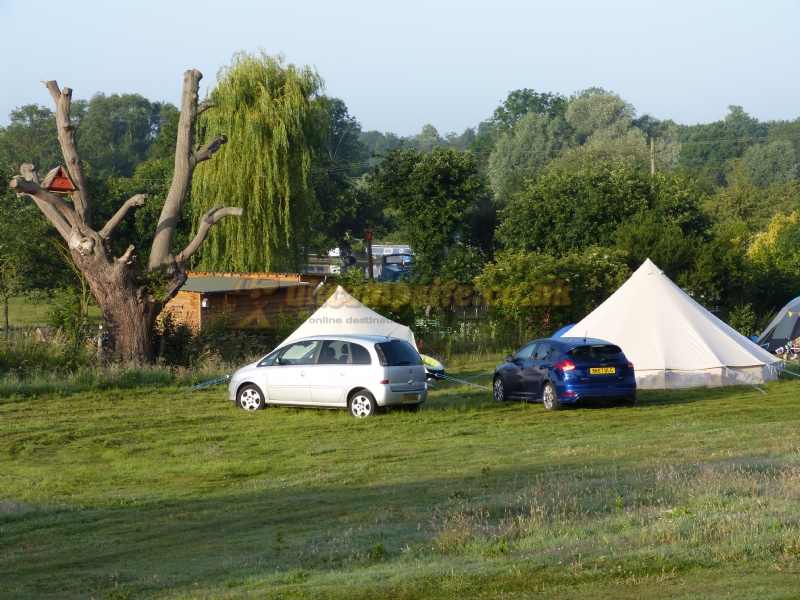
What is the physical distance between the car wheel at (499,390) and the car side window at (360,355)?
13.6 feet

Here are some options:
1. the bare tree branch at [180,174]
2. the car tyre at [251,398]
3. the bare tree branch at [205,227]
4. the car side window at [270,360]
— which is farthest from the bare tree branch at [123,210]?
the car tyre at [251,398]

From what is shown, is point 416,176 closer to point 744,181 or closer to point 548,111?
point 744,181

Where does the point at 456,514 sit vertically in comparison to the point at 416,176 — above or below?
below

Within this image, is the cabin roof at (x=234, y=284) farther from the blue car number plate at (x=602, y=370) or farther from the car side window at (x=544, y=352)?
the blue car number plate at (x=602, y=370)

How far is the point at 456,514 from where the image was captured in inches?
332

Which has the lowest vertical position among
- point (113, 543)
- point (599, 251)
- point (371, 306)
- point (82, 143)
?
point (113, 543)

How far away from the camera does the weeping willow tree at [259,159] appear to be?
34.2 m

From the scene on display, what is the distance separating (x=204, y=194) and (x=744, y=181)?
150ft

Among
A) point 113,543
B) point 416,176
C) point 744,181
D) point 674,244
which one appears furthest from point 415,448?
point 744,181

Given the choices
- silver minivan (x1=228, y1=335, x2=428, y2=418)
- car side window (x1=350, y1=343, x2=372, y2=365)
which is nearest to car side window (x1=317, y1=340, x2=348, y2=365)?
silver minivan (x1=228, y1=335, x2=428, y2=418)

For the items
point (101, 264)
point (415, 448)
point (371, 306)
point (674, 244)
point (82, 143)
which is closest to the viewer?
point (415, 448)

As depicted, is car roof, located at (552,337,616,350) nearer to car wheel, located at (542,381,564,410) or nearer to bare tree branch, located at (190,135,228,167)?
car wheel, located at (542,381,564,410)

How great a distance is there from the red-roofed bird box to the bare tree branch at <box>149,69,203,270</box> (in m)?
2.43

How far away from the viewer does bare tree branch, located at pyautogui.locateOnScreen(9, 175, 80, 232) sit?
68.9ft
